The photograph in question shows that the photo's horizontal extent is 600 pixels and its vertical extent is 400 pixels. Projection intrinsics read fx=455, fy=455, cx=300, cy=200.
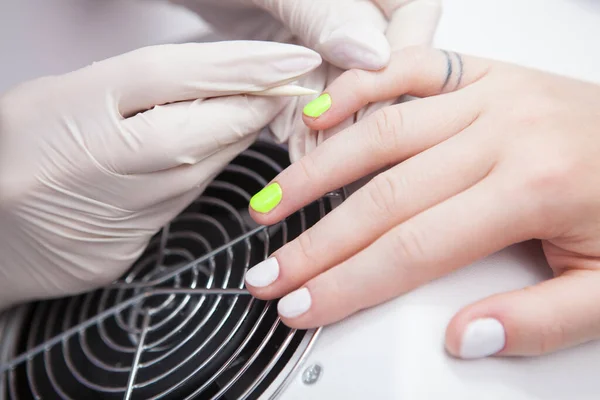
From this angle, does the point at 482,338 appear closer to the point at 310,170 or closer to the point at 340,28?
the point at 310,170

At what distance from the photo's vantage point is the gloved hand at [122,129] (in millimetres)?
680

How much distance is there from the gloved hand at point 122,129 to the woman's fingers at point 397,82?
2.4 inches

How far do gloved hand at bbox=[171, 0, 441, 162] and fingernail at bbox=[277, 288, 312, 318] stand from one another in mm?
261

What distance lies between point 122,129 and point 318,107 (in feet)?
0.98

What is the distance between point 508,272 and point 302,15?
1.82ft

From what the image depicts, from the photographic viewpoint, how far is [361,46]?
72cm

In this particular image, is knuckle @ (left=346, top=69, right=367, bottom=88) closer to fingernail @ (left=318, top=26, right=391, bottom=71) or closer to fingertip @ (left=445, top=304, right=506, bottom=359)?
fingernail @ (left=318, top=26, right=391, bottom=71)

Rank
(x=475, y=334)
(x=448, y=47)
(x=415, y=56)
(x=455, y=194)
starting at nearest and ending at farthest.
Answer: (x=475, y=334) → (x=455, y=194) → (x=415, y=56) → (x=448, y=47)

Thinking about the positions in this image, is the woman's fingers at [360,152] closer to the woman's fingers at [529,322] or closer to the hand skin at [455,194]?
the hand skin at [455,194]

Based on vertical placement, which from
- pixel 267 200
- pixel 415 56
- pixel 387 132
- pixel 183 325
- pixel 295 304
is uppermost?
pixel 415 56

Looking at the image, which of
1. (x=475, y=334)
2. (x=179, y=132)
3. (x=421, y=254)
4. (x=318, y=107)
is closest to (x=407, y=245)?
(x=421, y=254)

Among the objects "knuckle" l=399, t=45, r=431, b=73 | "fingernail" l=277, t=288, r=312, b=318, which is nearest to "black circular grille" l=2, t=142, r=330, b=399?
"fingernail" l=277, t=288, r=312, b=318

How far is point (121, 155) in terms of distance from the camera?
0.68 meters

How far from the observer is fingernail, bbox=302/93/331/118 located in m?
0.71
